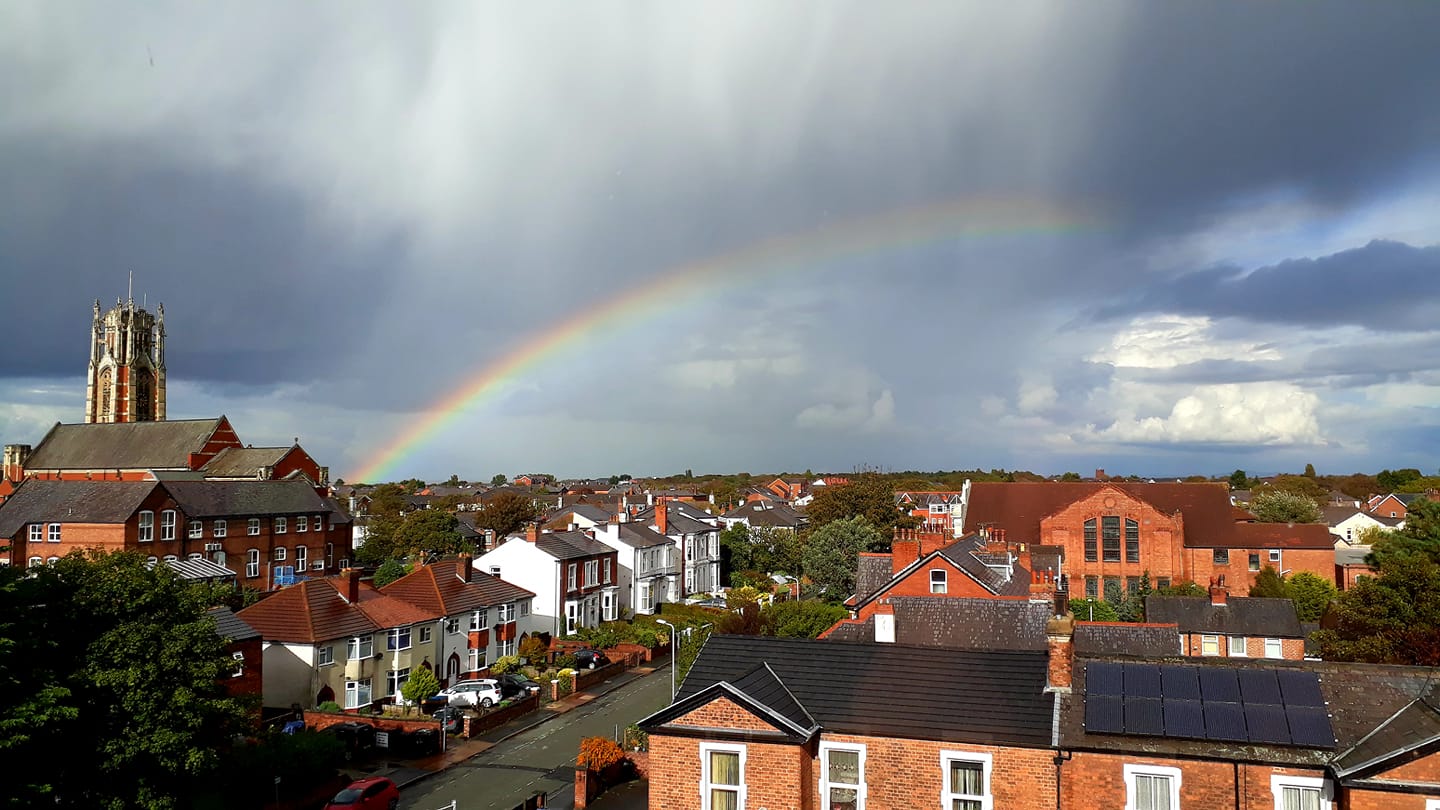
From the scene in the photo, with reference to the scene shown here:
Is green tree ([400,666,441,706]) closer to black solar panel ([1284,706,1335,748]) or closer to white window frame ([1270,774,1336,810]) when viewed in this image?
white window frame ([1270,774,1336,810])

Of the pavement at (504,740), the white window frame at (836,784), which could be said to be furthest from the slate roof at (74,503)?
the white window frame at (836,784)

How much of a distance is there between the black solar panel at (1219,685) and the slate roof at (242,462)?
104735 millimetres

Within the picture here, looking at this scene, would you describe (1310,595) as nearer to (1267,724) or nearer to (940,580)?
(940,580)

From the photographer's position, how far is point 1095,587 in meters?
73.7

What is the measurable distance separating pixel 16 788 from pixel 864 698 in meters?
19.3

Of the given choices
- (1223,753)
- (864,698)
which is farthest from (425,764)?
(1223,753)

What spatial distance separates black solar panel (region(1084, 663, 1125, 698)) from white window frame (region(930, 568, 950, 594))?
2571 centimetres

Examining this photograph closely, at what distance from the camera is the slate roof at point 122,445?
362 feet

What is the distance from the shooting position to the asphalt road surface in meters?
32.6

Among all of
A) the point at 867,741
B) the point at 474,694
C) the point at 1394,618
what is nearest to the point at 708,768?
the point at 867,741

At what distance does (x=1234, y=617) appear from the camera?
152 feet

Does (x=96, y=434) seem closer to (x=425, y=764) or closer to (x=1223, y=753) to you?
(x=425, y=764)

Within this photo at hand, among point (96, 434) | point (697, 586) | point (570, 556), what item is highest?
point (96, 434)

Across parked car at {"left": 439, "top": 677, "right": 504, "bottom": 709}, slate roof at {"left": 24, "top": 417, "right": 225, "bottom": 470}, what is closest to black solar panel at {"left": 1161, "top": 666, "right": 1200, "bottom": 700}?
parked car at {"left": 439, "top": 677, "right": 504, "bottom": 709}
